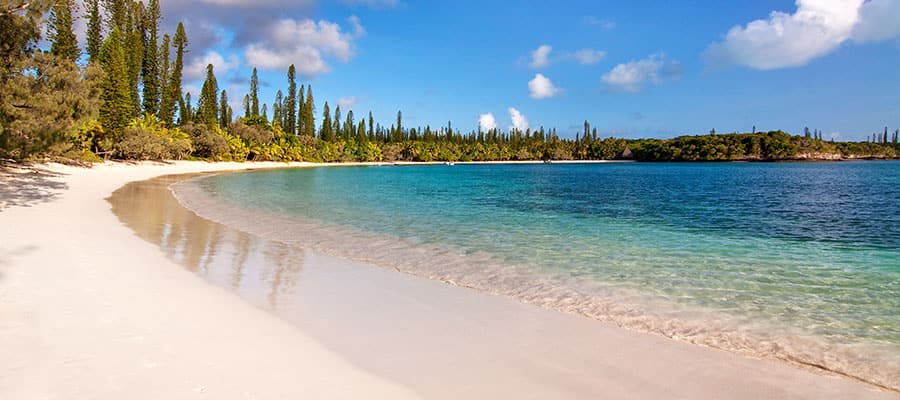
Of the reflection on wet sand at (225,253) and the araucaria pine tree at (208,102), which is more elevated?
the araucaria pine tree at (208,102)

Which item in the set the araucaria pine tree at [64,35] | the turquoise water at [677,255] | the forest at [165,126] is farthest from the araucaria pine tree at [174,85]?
the turquoise water at [677,255]

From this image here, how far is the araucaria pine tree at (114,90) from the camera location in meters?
46.7

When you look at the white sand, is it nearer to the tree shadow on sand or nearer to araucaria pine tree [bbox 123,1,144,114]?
the tree shadow on sand

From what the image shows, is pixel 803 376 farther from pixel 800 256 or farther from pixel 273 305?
pixel 800 256

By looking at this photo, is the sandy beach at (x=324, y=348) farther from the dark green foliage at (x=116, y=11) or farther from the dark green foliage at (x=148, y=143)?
the dark green foliage at (x=116, y=11)

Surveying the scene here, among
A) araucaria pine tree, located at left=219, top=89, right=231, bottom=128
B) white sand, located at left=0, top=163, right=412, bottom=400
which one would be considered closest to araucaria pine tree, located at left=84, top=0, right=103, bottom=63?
araucaria pine tree, located at left=219, top=89, right=231, bottom=128

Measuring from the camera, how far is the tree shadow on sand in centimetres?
1624

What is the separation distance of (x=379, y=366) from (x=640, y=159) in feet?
634

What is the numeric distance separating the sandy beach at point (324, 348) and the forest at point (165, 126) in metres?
10.2

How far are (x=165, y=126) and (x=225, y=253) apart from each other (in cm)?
6512

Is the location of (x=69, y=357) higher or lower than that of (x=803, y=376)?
higher

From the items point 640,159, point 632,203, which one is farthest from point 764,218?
point 640,159

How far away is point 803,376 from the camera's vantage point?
182 inches

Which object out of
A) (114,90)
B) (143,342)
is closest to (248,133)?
(114,90)
